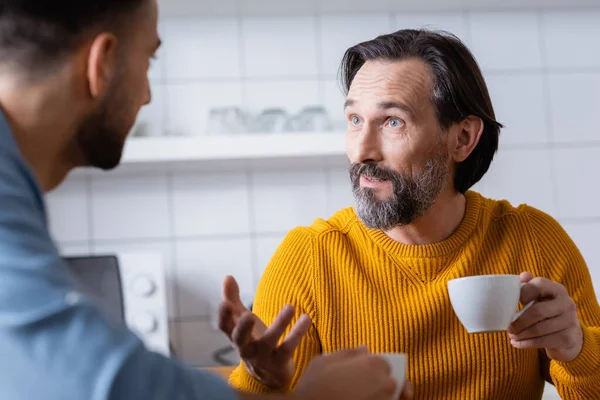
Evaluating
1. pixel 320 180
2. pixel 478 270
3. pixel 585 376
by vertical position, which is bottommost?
pixel 585 376

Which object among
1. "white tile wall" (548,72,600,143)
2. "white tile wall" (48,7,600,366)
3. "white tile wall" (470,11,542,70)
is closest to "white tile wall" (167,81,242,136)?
"white tile wall" (48,7,600,366)

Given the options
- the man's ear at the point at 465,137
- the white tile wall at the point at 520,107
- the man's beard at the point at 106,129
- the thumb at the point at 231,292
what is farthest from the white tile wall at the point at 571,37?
the man's beard at the point at 106,129

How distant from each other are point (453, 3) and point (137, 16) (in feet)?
7.18

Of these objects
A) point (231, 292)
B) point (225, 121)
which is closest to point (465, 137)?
point (231, 292)

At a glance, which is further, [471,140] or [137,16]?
[471,140]

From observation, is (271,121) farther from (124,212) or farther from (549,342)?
(549,342)

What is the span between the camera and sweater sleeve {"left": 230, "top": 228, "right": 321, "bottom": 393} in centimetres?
139

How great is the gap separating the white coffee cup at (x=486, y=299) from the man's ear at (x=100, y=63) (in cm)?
54

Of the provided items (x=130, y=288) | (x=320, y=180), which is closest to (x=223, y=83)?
(x=320, y=180)

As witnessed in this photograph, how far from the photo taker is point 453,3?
2746mm

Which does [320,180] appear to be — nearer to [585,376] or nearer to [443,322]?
[443,322]

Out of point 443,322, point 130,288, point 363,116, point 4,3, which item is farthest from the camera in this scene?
point 130,288

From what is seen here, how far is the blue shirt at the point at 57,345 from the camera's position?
510 millimetres

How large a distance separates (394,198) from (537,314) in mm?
402
